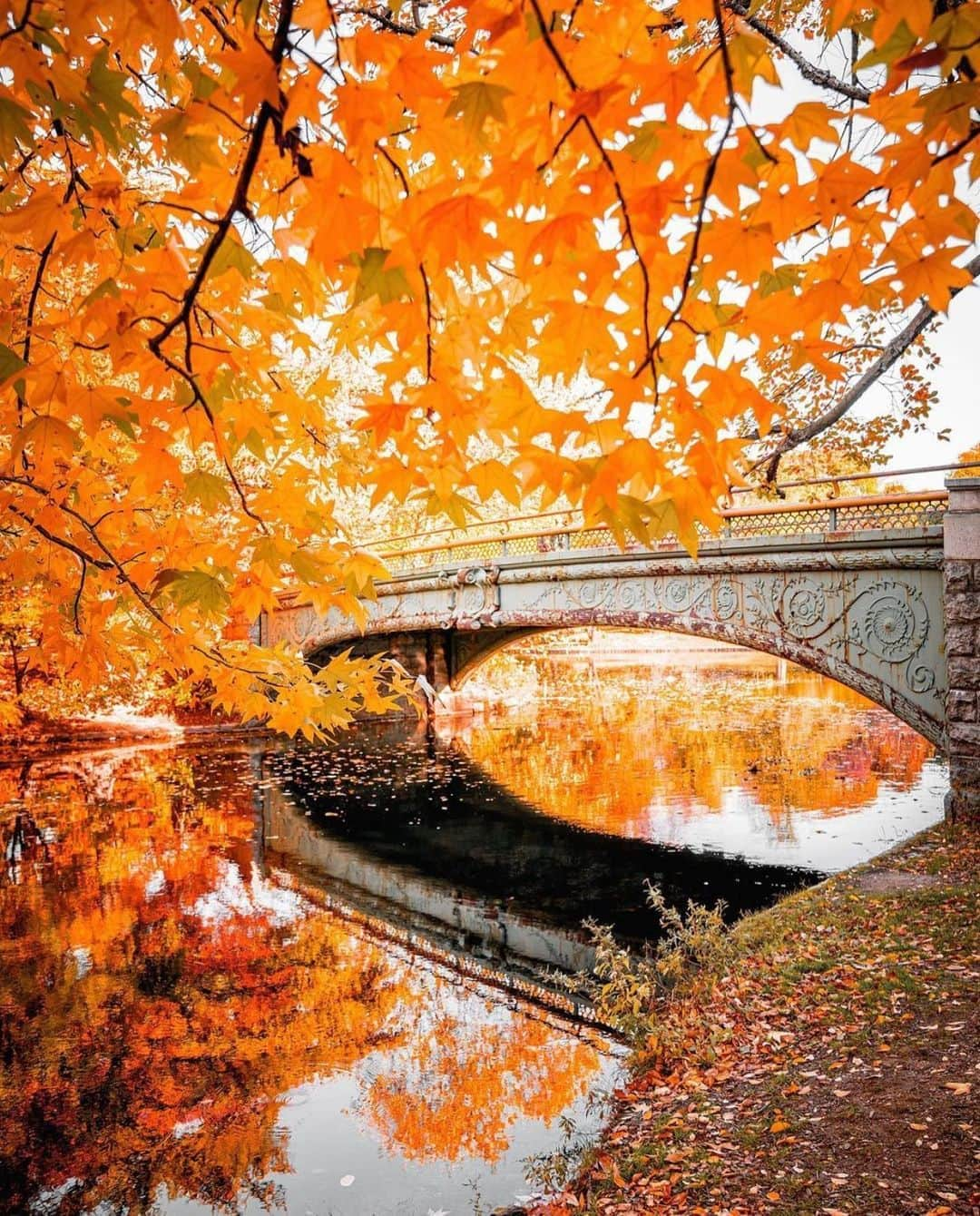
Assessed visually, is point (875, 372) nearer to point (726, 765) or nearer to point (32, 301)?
point (32, 301)

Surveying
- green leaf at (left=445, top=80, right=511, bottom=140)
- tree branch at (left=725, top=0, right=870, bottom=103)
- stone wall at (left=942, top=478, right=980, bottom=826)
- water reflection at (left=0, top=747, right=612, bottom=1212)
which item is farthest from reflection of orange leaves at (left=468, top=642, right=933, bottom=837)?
green leaf at (left=445, top=80, right=511, bottom=140)

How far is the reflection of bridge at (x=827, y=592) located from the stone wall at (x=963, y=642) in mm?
13

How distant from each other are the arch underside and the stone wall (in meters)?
0.80

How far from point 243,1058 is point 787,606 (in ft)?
28.5

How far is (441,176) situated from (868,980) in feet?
18.7

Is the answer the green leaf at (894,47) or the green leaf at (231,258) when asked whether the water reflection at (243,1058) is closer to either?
the green leaf at (231,258)

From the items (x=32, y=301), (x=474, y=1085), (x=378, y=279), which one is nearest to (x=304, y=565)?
(x=32, y=301)

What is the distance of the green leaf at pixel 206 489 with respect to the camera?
225 centimetres

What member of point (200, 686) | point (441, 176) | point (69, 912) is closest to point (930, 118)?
point (441, 176)

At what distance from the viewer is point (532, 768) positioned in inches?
685

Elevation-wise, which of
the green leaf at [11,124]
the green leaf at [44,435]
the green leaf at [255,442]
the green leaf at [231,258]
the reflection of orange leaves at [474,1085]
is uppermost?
the green leaf at [11,124]

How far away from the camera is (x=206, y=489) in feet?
7.48

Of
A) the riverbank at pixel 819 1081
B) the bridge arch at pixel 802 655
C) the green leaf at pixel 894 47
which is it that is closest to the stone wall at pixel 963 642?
the bridge arch at pixel 802 655

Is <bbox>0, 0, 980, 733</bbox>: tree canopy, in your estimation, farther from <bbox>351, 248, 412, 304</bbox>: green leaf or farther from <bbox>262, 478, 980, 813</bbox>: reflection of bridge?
<bbox>262, 478, 980, 813</bbox>: reflection of bridge
